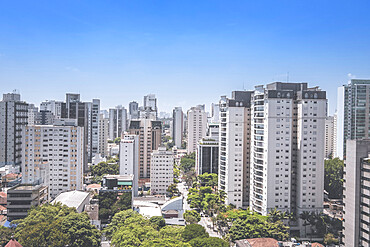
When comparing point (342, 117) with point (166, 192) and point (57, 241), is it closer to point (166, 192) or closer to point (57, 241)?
point (166, 192)

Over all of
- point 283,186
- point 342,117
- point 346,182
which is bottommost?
point 283,186

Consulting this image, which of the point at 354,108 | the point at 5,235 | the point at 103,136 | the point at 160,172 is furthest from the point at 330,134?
the point at 5,235

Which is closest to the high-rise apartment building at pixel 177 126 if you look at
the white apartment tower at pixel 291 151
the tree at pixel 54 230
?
the white apartment tower at pixel 291 151

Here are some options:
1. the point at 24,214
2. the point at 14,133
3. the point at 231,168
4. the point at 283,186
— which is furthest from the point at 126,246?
the point at 14,133

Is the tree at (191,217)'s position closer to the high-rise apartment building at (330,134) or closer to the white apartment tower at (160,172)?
the white apartment tower at (160,172)

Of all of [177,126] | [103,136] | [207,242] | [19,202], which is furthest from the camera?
[177,126]

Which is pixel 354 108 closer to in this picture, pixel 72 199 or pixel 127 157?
pixel 127 157
